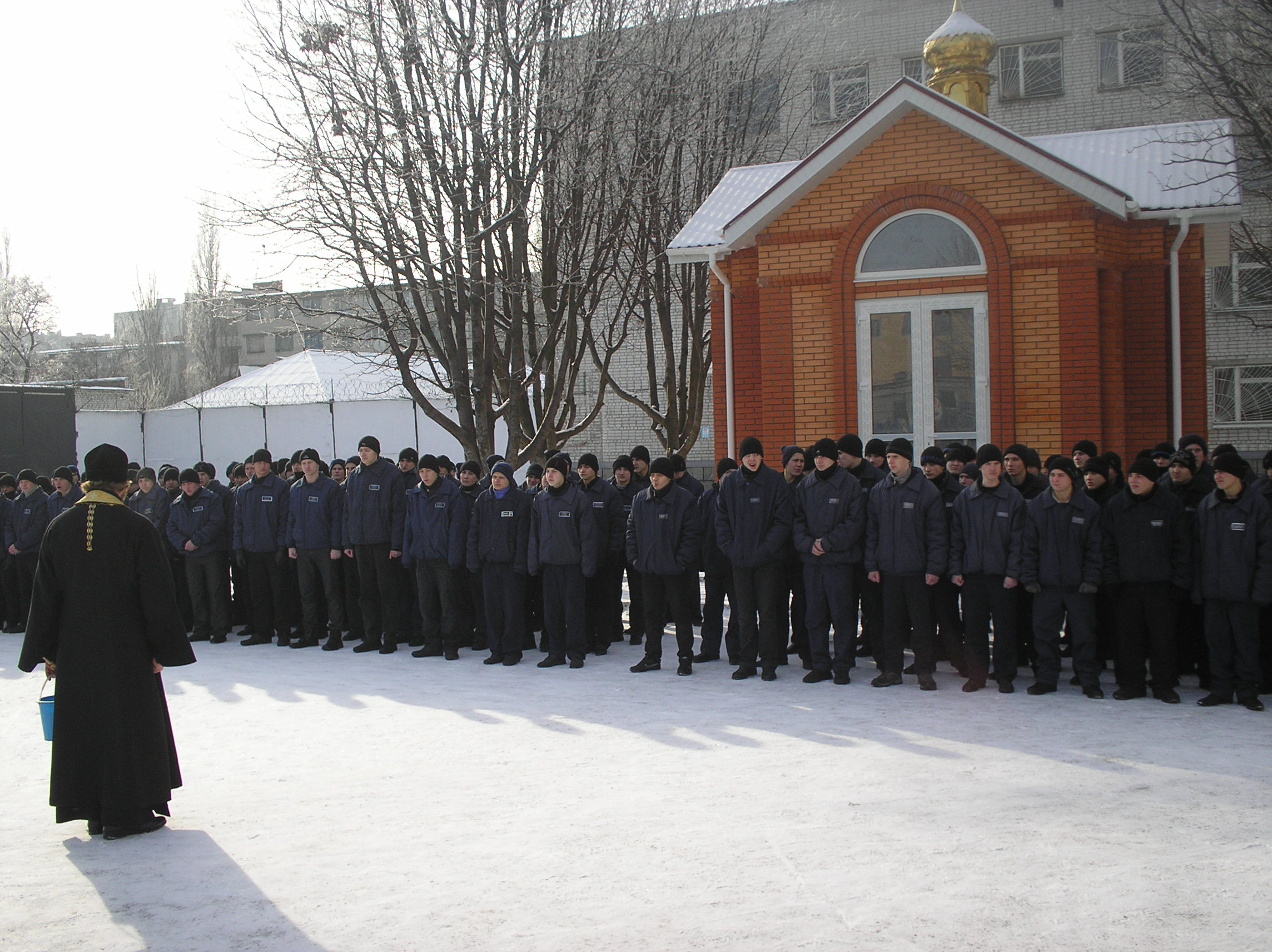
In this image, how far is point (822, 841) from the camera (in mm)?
5383

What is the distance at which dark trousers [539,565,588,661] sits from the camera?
10.4m

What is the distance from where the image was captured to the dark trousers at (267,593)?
12.1 m

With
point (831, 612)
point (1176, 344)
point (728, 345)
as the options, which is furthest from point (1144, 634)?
point (728, 345)

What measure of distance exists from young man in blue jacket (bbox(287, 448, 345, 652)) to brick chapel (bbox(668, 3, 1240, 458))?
4982 mm

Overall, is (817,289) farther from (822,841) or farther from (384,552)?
(822,841)

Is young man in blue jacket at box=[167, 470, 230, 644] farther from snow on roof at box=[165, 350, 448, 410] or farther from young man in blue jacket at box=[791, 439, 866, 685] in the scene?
snow on roof at box=[165, 350, 448, 410]

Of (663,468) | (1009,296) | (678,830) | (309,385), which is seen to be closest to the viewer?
(678,830)

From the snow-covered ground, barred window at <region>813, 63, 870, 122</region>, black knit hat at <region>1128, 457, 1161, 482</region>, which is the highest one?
barred window at <region>813, 63, 870, 122</region>

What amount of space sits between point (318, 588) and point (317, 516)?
0.90 meters

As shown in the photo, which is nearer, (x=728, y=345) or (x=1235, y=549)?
(x=1235, y=549)

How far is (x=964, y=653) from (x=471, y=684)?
4075 millimetres

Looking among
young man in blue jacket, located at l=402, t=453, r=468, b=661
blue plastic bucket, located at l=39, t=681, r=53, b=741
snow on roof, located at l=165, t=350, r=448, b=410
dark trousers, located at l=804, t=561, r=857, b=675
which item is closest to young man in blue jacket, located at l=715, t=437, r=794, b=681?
dark trousers, located at l=804, t=561, r=857, b=675

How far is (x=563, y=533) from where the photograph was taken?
10.4m

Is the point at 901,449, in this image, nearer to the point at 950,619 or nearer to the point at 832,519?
the point at 832,519
